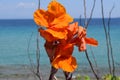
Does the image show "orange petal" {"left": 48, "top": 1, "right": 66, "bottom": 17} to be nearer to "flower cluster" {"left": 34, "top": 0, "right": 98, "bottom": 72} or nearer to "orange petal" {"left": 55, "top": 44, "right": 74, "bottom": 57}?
"flower cluster" {"left": 34, "top": 0, "right": 98, "bottom": 72}

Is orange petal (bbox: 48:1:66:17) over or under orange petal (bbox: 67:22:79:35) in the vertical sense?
over

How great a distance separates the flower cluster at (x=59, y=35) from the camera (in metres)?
1.21

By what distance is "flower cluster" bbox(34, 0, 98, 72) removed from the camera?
121 cm

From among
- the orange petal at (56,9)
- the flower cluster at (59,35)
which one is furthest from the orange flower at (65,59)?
the orange petal at (56,9)

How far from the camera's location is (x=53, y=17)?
1.25 metres

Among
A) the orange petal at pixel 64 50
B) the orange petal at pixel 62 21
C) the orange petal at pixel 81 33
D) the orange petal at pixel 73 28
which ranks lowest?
the orange petal at pixel 64 50

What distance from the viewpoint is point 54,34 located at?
47.4 inches

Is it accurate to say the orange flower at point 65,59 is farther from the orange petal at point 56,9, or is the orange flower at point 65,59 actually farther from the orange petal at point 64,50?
the orange petal at point 56,9

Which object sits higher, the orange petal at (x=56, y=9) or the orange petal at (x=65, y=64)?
the orange petal at (x=56, y=9)

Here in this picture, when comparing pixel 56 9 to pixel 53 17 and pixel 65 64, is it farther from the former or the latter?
pixel 65 64

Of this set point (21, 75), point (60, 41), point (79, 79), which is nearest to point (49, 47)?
point (60, 41)

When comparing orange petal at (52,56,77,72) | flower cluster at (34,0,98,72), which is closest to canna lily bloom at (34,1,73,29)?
flower cluster at (34,0,98,72)

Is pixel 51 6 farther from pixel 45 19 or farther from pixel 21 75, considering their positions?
pixel 21 75

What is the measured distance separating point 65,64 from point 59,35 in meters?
0.09
